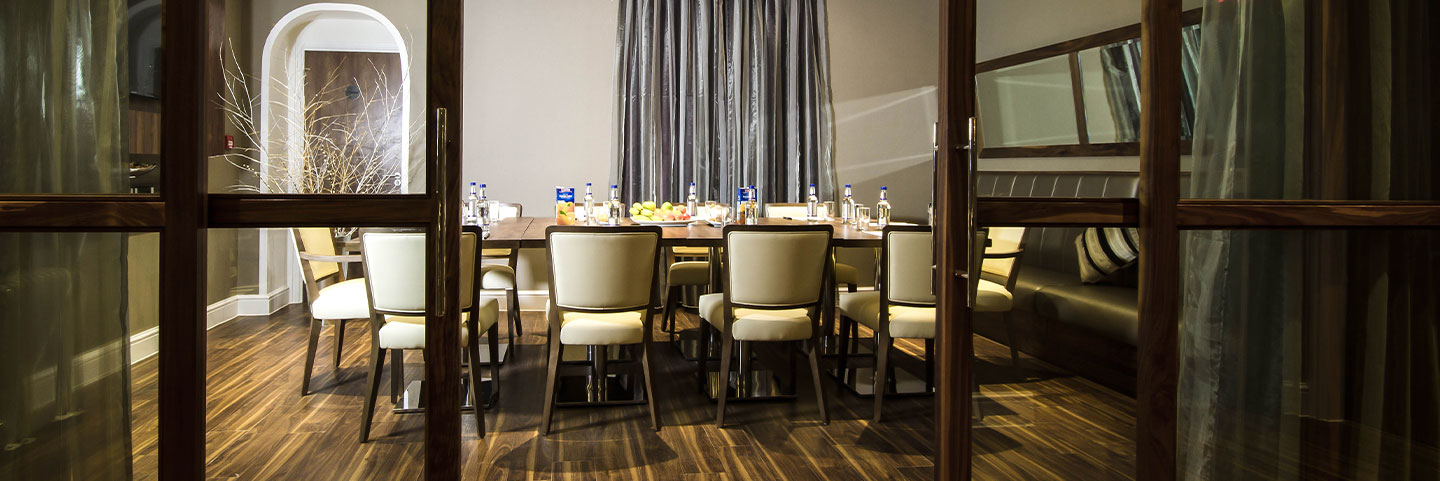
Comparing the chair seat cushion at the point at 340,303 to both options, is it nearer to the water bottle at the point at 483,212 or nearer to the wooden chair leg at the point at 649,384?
the wooden chair leg at the point at 649,384

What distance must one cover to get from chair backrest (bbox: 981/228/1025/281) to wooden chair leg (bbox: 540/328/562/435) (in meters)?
1.89

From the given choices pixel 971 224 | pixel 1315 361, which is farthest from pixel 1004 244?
pixel 1315 361

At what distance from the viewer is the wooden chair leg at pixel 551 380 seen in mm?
3156

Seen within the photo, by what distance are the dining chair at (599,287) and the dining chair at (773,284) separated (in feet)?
1.02

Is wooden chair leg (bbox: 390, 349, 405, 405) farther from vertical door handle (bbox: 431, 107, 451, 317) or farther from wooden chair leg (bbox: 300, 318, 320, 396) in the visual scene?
vertical door handle (bbox: 431, 107, 451, 317)

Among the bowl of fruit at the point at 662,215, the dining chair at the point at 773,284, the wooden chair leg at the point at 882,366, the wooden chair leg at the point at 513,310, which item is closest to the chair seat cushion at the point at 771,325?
the dining chair at the point at 773,284

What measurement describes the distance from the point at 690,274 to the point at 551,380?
6.60 ft

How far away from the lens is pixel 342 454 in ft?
5.56

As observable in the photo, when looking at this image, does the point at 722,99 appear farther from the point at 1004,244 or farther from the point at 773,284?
the point at 1004,244

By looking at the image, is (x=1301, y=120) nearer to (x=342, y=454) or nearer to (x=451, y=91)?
(x=451, y=91)

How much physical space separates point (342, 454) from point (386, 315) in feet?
1.09

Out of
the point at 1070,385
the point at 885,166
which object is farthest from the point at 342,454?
the point at 885,166

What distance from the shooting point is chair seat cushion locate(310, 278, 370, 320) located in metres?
1.82

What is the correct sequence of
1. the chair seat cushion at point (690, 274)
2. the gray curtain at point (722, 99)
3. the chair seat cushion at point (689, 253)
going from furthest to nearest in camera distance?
the gray curtain at point (722, 99) < the chair seat cushion at point (689, 253) < the chair seat cushion at point (690, 274)
